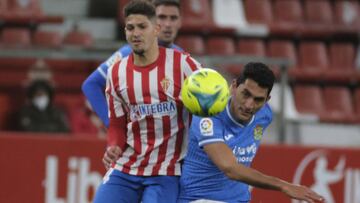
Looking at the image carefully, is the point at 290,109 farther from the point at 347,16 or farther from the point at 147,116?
the point at 147,116

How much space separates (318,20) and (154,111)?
7.78 m

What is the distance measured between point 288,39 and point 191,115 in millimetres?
7479

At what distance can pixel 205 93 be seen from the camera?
5.56m

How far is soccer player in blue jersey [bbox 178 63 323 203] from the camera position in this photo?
18.5 ft

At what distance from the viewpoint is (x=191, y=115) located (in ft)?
20.1

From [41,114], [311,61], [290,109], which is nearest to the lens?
[41,114]

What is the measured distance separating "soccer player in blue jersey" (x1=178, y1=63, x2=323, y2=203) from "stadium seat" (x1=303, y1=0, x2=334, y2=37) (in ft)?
24.3

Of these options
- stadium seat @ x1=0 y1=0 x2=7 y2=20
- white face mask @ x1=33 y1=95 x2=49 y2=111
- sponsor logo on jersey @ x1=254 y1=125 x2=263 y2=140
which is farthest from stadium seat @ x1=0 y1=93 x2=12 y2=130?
sponsor logo on jersey @ x1=254 y1=125 x2=263 y2=140

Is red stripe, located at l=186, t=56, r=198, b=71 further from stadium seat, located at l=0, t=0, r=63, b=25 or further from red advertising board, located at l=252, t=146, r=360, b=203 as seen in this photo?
stadium seat, located at l=0, t=0, r=63, b=25

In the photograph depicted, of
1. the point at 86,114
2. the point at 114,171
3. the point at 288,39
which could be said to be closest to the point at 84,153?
the point at 86,114

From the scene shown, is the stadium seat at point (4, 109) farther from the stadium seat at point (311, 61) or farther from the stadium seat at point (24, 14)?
the stadium seat at point (311, 61)

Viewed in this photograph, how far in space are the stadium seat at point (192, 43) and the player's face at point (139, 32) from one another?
20.5 feet

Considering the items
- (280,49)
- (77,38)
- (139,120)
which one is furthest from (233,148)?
(280,49)

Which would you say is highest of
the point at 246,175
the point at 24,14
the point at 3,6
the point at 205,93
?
the point at 3,6
